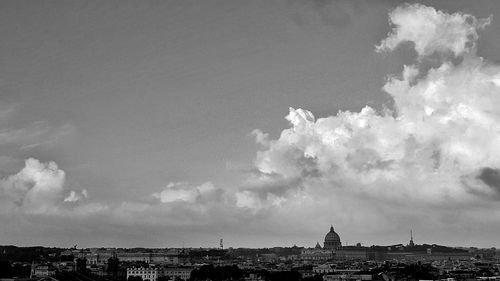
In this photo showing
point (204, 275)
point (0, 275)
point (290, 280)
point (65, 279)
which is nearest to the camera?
point (65, 279)

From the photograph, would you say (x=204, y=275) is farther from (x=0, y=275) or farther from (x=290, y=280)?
(x=0, y=275)

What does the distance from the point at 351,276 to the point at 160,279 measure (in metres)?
42.6

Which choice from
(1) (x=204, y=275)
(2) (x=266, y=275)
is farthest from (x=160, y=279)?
(2) (x=266, y=275)

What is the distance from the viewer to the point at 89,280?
153 meters

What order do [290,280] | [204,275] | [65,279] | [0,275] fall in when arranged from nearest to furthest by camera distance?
[65,279] → [0,275] → [290,280] → [204,275]

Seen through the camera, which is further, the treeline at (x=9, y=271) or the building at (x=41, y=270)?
the building at (x=41, y=270)

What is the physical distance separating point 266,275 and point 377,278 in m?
24.7

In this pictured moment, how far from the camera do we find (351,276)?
181125 mm

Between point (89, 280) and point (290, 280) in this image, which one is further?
point (290, 280)

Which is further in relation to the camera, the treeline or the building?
the building

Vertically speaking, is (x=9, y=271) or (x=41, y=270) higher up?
(x=41, y=270)

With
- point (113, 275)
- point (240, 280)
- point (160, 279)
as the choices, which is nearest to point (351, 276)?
point (240, 280)

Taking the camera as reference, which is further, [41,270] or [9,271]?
[41,270]

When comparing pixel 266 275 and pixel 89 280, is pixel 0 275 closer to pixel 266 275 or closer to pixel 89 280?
pixel 89 280
